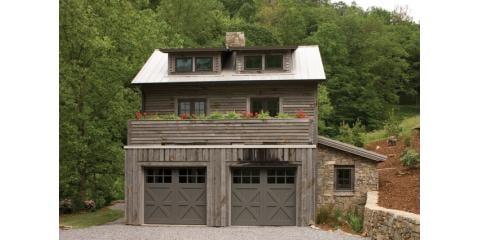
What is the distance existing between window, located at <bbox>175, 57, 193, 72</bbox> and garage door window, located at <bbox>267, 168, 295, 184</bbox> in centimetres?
642

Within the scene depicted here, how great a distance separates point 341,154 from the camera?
20.1m

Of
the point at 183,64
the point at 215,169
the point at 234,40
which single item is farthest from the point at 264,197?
the point at 234,40

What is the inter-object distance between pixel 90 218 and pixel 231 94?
8752mm

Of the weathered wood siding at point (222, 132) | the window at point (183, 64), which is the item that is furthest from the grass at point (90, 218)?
the window at point (183, 64)

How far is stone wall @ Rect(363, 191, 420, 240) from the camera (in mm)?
12206

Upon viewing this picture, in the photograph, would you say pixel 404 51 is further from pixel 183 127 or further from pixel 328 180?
pixel 183 127

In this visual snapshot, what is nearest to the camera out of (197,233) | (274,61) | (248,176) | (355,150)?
(197,233)

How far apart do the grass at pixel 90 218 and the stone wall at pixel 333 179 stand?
9.46 metres

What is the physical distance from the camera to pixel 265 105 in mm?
20906

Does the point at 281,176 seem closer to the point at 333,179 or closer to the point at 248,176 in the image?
the point at 248,176

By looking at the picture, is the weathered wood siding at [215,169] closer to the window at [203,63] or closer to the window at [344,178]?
the window at [344,178]
